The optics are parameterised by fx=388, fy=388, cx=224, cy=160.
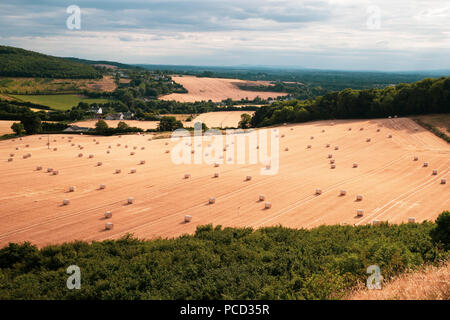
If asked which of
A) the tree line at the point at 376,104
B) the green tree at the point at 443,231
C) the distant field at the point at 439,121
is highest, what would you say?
the tree line at the point at 376,104

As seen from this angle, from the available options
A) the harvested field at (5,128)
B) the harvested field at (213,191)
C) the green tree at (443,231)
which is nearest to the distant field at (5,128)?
the harvested field at (5,128)

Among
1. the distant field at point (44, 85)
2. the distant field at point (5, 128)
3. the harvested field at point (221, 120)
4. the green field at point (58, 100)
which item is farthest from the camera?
the distant field at point (44, 85)

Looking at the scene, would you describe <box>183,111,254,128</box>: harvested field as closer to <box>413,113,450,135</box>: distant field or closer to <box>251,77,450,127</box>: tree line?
<box>251,77,450,127</box>: tree line

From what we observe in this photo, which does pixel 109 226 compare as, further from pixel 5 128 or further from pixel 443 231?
pixel 5 128

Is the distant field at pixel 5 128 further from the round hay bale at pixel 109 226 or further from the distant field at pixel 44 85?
the round hay bale at pixel 109 226

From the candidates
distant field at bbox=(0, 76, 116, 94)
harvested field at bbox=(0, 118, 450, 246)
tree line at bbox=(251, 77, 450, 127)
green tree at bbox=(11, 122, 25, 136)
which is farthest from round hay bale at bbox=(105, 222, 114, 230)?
distant field at bbox=(0, 76, 116, 94)
